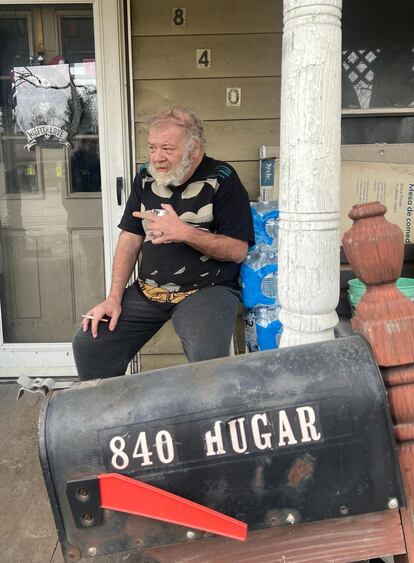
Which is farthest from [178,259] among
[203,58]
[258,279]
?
[203,58]

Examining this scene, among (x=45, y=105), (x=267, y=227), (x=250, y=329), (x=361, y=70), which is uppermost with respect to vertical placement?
(x=361, y=70)

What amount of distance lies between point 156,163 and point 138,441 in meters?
1.53

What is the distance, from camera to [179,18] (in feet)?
9.02

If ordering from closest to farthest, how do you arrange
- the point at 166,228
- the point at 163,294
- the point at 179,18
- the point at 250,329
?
the point at 166,228 → the point at 163,294 → the point at 250,329 → the point at 179,18

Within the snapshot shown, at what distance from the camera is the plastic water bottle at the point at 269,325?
242cm

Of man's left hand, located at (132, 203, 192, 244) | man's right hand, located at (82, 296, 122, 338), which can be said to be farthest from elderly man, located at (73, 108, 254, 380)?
man's left hand, located at (132, 203, 192, 244)

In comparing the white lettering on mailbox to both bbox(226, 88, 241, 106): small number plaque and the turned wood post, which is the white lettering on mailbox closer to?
the turned wood post

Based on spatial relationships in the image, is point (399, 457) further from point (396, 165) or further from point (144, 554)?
point (396, 165)

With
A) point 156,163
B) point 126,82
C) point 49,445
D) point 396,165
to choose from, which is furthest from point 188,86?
point 49,445

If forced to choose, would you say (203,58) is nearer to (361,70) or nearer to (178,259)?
(361,70)

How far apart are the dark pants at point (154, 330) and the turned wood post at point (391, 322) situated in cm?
117

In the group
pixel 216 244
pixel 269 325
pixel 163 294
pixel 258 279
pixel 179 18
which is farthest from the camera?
pixel 179 18

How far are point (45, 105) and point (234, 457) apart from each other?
259cm

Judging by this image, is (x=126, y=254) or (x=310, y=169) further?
(x=126, y=254)
